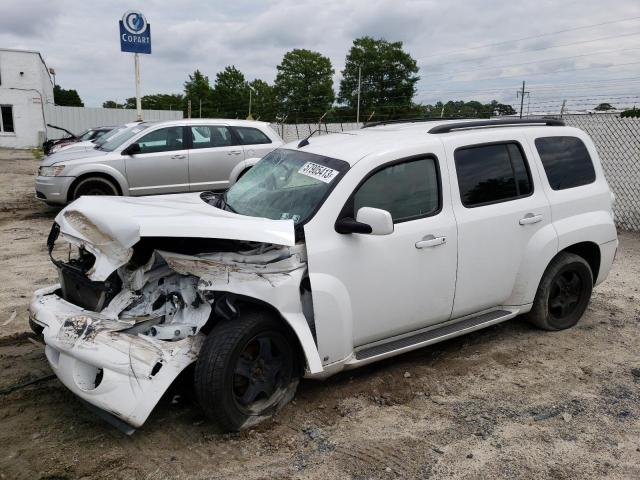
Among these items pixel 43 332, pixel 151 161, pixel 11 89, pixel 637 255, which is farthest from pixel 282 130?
pixel 11 89

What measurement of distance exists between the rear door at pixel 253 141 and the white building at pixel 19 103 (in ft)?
94.4

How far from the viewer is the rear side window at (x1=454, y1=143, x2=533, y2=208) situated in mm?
4145

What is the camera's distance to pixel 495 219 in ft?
13.7

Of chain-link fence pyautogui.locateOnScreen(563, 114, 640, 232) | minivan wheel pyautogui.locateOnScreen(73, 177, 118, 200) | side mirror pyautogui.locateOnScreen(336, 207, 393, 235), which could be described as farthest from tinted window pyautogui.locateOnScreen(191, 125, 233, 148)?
side mirror pyautogui.locateOnScreen(336, 207, 393, 235)

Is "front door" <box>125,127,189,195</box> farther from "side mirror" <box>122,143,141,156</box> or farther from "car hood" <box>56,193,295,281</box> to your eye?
"car hood" <box>56,193,295,281</box>

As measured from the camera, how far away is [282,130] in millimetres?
20719

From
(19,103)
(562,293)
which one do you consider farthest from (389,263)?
(19,103)

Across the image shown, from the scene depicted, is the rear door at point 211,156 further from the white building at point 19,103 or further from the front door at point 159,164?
the white building at point 19,103

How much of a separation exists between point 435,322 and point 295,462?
1523 millimetres

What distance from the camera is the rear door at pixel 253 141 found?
33.4ft

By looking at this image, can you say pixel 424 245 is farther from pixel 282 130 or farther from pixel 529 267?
pixel 282 130

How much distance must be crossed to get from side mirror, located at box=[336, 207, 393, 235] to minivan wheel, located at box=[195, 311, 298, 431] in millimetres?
737

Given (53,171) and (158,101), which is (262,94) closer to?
(158,101)

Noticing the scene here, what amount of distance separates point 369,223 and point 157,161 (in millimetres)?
7099
